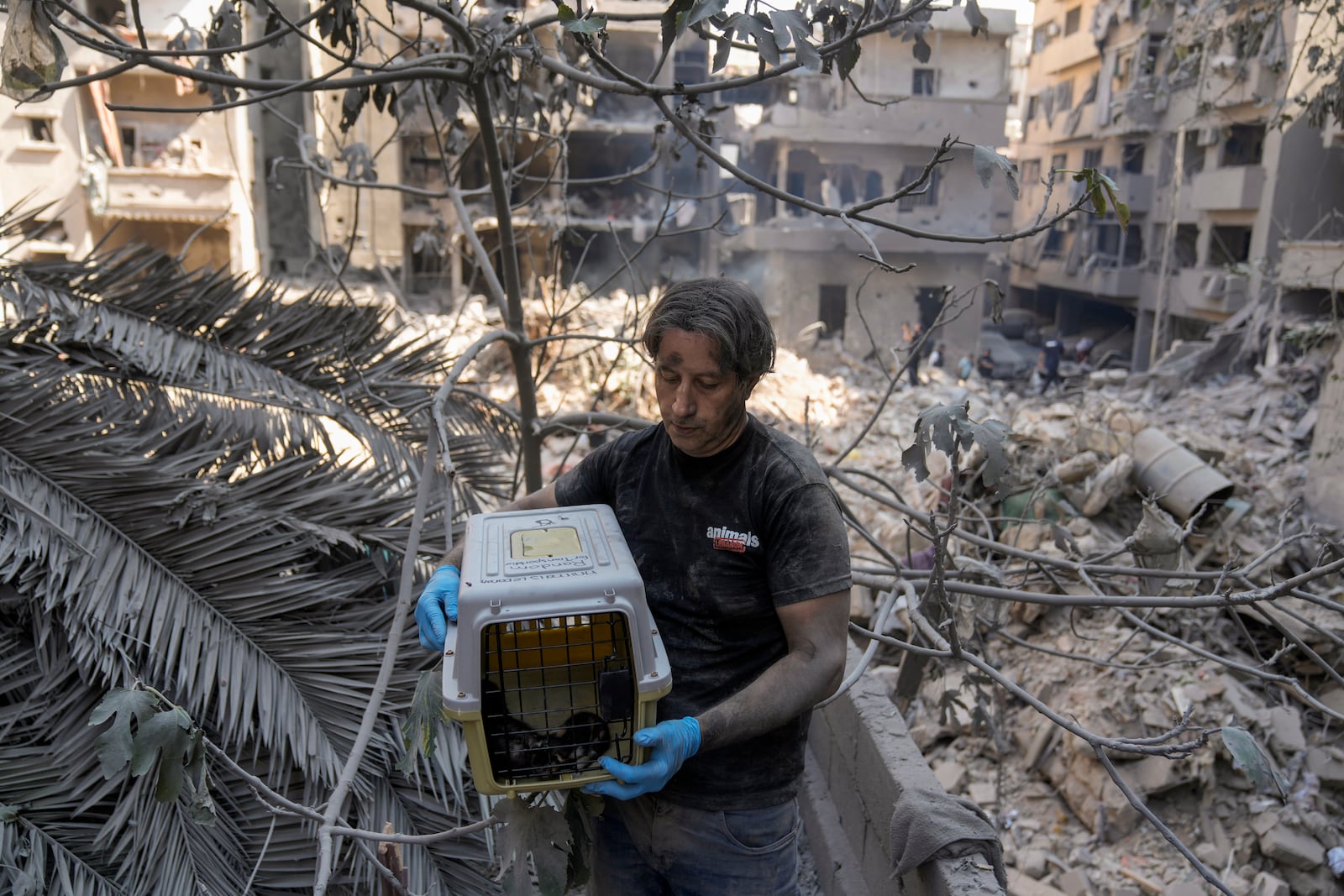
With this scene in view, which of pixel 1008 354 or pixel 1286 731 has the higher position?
pixel 1286 731

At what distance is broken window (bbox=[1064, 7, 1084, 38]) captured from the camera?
1011 inches

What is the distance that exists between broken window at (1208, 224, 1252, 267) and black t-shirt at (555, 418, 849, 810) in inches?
855

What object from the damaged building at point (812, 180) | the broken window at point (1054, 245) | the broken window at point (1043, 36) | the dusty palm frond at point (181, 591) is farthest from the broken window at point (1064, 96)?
the dusty palm frond at point (181, 591)

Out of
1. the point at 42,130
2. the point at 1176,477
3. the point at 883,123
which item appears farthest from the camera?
the point at 883,123

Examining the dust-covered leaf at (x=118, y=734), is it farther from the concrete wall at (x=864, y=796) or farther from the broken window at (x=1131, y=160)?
the broken window at (x=1131, y=160)

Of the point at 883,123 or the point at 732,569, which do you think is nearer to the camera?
the point at 732,569

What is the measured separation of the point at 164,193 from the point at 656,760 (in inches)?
788

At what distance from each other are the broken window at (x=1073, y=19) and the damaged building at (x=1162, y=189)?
4 centimetres

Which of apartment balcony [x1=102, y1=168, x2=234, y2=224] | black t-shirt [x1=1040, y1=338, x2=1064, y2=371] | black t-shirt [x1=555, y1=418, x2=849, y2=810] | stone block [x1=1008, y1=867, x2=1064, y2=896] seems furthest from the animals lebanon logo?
apartment balcony [x1=102, y1=168, x2=234, y2=224]

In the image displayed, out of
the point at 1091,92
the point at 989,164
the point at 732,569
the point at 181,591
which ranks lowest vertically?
the point at 181,591

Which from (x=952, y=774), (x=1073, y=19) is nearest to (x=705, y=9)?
(x=952, y=774)

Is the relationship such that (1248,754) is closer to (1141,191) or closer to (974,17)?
(974,17)

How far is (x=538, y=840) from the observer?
1723mm

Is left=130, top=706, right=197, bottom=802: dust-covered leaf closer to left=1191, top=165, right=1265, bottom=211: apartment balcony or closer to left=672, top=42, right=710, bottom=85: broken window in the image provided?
left=672, top=42, right=710, bottom=85: broken window
